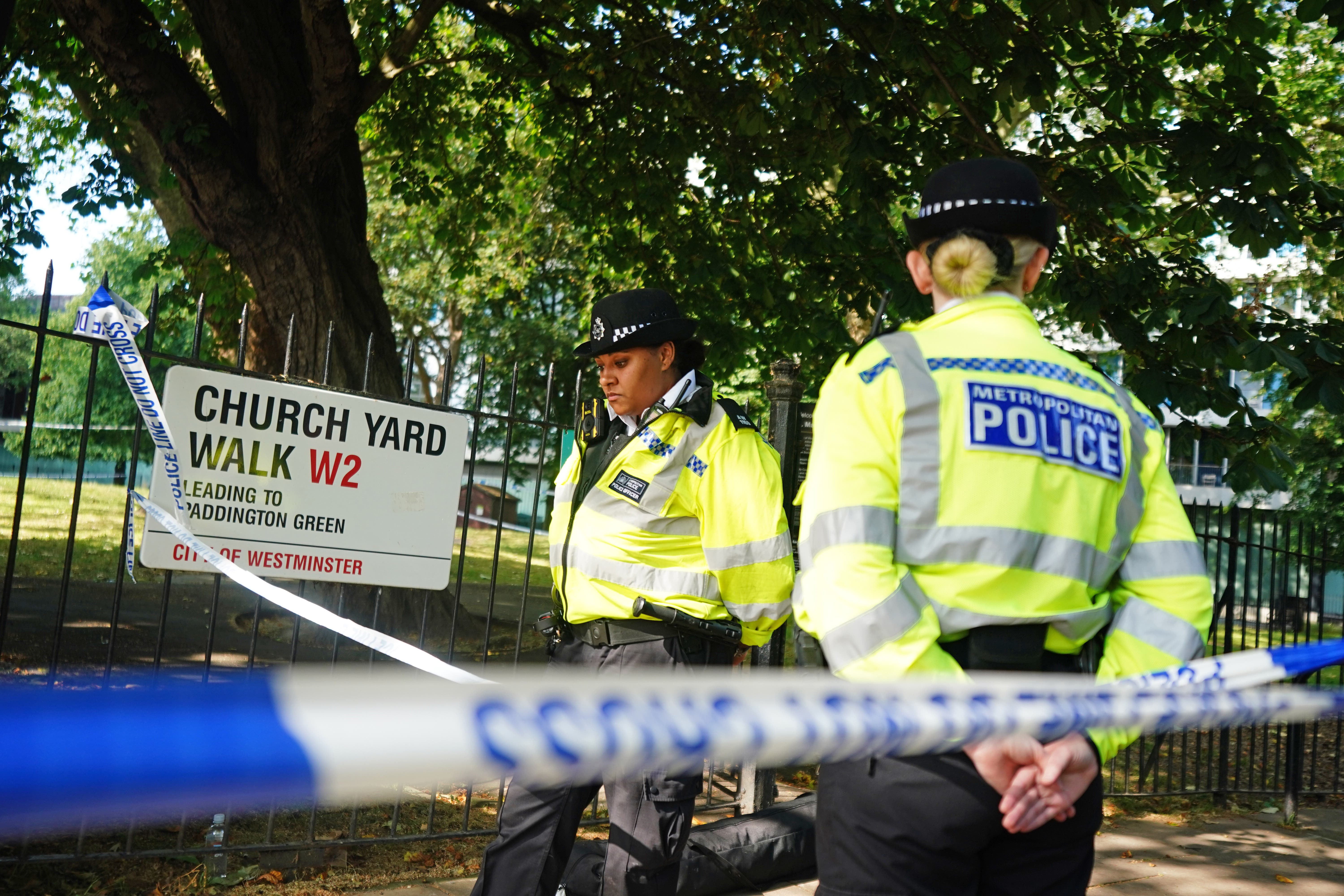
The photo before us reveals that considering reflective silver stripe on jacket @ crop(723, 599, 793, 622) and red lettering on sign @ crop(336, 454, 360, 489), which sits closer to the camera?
reflective silver stripe on jacket @ crop(723, 599, 793, 622)

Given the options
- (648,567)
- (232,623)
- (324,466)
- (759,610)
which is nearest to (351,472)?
(324,466)

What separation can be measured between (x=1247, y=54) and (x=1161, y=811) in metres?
4.48

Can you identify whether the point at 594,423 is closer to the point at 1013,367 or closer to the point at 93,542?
the point at 1013,367

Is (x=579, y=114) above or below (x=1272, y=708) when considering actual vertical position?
above

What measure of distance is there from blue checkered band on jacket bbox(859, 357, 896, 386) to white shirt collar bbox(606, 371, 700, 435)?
1.54 metres

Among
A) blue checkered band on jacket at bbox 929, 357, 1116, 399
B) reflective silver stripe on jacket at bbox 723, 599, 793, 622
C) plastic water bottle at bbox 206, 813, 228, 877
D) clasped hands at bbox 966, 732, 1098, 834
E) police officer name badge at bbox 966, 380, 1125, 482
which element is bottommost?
plastic water bottle at bbox 206, 813, 228, 877

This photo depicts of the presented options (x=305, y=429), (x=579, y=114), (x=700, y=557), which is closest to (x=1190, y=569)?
(x=700, y=557)

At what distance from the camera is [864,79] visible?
20.7 feet

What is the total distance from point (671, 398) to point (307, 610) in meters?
1.35

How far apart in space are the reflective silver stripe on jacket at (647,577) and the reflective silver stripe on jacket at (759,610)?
9 centimetres

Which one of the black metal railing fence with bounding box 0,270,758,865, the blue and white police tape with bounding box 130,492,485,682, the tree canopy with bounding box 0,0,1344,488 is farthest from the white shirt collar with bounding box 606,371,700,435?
the tree canopy with bounding box 0,0,1344,488

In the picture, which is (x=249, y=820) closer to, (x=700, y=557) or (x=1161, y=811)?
(x=700, y=557)

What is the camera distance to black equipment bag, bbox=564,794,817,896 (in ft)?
13.8

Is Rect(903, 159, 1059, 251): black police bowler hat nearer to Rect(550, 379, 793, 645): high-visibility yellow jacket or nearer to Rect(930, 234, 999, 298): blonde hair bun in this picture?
Rect(930, 234, 999, 298): blonde hair bun
